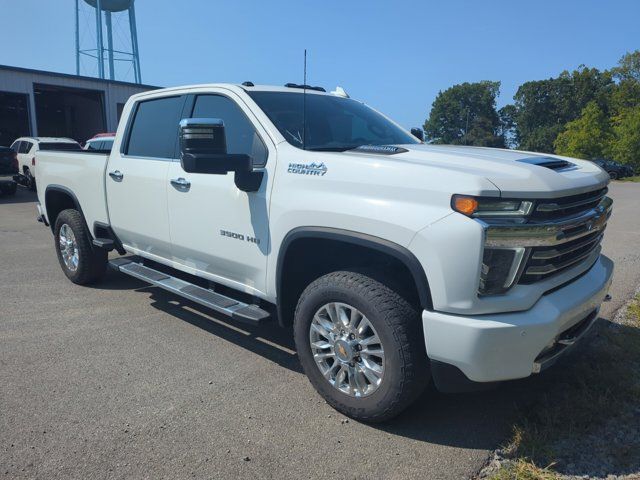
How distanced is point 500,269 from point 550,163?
0.91 meters

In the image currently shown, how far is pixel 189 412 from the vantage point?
319 centimetres

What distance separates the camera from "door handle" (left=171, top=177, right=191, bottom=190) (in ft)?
13.1

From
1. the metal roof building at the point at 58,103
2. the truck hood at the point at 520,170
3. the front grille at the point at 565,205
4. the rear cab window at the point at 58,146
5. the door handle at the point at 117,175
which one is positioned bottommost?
the rear cab window at the point at 58,146

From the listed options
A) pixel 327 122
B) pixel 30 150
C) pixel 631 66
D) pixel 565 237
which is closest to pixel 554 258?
pixel 565 237

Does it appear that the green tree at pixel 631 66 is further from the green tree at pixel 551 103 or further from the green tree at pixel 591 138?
the green tree at pixel 591 138

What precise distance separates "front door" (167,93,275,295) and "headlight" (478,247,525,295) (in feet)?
4.87

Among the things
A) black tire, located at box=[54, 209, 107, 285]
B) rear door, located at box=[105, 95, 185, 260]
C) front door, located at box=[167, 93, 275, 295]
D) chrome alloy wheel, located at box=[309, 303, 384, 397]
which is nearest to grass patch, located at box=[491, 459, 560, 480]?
Answer: chrome alloy wheel, located at box=[309, 303, 384, 397]

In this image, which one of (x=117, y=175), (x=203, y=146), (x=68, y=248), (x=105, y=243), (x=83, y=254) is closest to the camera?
(x=203, y=146)

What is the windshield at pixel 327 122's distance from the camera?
3650mm

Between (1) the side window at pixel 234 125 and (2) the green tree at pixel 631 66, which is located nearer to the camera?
(1) the side window at pixel 234 125

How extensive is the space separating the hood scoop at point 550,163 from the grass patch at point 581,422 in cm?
117

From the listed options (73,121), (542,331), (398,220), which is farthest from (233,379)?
(73,121)

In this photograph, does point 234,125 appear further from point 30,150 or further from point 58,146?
point 30,150

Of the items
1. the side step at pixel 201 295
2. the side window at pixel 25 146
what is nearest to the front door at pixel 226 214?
the side step at pixel 201 295
